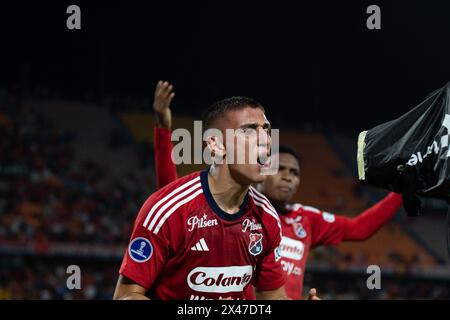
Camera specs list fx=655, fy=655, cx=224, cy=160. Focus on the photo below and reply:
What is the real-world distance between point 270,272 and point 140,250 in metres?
0.86

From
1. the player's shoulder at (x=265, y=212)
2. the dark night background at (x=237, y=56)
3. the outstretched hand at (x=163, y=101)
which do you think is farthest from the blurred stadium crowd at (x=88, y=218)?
the player's shoulder at (x=265, y=212)

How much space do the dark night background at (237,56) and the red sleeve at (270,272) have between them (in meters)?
18.3

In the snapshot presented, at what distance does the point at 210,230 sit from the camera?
11.0ft

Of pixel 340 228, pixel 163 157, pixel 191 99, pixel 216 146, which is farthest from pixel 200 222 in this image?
pixel 191 99

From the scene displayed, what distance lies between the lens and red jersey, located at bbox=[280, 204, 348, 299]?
5.25m

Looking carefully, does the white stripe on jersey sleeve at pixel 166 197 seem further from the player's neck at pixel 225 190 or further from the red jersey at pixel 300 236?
the red jersey at pixel 300 236

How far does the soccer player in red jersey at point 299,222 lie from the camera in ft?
17.0

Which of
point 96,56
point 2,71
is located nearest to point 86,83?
point 96,56

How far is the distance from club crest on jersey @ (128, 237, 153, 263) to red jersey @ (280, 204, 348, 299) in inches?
87.5

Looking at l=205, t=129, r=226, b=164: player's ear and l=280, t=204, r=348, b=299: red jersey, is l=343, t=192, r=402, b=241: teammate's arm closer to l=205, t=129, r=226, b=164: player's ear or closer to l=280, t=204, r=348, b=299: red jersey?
l=280, t=204, r=348, b=299: red jersey

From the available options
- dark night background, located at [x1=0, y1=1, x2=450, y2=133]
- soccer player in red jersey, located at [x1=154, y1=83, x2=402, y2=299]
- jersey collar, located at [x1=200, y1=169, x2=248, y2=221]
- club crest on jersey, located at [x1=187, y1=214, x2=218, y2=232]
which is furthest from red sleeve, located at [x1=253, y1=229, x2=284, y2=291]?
dark night background, located at [x1=0, y1=1, x2=450, y2=133]

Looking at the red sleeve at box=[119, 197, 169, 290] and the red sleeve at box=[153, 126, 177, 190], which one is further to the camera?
the red sleeve at box=[153, 126, 177, 190]
